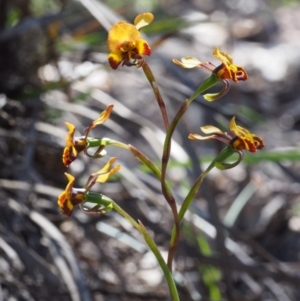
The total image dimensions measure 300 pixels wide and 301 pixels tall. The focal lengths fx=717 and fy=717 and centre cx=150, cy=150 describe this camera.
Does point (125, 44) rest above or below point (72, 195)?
above

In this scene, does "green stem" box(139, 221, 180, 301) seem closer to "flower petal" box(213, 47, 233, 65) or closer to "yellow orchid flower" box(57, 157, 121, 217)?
"yellow orchid flower" box(57, 157, 121, 217)

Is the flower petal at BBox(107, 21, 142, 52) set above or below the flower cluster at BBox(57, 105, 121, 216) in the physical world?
above

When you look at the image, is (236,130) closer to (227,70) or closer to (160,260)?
(227,70)

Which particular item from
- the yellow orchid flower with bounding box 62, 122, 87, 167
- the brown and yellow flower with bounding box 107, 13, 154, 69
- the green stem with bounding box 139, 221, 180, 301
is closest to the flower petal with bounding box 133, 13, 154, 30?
the brown and yellow flower with bounding box 107, 13, 154, 69

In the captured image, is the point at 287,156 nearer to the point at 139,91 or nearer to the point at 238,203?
the point at 238,203

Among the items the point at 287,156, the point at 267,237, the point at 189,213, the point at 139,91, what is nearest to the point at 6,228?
the point at 189,213

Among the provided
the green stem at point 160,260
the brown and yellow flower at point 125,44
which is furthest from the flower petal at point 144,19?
the green stem at point 160,260

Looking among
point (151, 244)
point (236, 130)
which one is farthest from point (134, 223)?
point (236, 130)

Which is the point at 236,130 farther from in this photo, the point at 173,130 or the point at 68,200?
the point at 68,200

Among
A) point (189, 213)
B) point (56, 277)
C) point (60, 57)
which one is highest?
point (60, 57)

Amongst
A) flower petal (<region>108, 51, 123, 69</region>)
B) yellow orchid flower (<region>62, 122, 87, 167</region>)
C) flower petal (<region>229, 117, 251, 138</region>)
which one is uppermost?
flower petal (<region>108, 51, 123, 69</region>)

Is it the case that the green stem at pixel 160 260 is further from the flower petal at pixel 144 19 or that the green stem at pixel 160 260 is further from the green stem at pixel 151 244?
the flower petal at pixel 144 19
